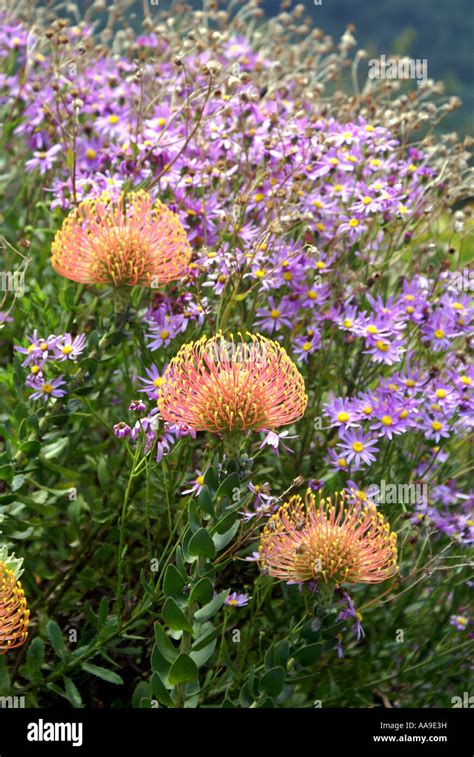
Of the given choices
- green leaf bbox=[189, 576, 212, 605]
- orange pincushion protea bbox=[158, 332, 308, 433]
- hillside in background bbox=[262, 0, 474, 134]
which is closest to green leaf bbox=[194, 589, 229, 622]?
green leaf bbox=[189, 576, 212, 605]

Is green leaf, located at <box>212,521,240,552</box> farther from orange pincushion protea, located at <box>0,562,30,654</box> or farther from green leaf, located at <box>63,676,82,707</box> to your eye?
green leaf, located at <box>63,676,82,707</box>

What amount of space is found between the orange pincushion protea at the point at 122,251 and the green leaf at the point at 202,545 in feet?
2.24

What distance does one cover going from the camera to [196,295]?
245cm

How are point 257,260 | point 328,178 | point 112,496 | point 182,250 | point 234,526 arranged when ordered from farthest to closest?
point 328,178, point 112,496, point 257,260, point 182,250, point 234,526

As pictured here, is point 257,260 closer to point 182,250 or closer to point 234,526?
point 182,250

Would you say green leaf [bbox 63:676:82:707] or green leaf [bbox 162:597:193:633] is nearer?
green leaf [bbox 162:597:193:633]

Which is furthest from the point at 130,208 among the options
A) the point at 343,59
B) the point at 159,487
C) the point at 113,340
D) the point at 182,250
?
the point at 343,59

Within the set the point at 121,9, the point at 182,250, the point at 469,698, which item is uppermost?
the point at 121,9

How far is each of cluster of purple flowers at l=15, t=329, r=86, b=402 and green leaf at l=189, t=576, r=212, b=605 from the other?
69 centimetres

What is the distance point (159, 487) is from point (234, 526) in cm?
66

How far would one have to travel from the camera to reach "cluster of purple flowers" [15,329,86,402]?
7.59 ft

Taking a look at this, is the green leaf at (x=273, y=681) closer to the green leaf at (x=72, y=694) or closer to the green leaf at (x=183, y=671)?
the green leaf at (x=183, y=671)

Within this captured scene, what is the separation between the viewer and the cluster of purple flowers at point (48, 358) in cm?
231

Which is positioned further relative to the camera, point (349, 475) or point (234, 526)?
point (349, 475)
